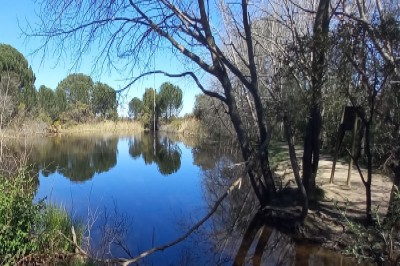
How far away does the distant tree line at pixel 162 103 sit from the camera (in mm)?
58438

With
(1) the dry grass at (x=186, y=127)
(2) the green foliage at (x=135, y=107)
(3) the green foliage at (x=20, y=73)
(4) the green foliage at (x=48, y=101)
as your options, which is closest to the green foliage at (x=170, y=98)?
(1) the dry grass at (x=186, y=127)

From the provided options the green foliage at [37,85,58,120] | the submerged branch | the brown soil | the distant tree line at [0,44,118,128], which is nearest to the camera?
the submerged branch

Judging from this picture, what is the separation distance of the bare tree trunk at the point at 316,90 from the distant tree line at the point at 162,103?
4829 centimetres

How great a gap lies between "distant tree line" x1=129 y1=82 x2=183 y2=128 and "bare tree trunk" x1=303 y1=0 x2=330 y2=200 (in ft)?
158

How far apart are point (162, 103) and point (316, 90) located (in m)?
53.1

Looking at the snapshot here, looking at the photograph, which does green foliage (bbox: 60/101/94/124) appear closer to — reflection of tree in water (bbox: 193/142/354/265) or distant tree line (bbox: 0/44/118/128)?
distant tree line (bbox: 0/44/118/128)

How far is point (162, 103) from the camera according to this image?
5891cm

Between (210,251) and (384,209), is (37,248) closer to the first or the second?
(210,251)

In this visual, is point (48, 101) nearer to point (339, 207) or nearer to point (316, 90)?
point (339, 207)

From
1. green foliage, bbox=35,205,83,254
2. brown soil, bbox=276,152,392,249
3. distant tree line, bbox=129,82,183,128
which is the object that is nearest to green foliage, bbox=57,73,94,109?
distant tree line, bbox=129,82,183,128

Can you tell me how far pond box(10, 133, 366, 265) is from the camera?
711cm

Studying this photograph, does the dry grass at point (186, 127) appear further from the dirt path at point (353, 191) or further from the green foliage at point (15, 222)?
the green foliage at point (15, 222)

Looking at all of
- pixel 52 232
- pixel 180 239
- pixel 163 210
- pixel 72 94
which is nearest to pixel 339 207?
pixel 180 239

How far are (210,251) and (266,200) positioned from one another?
7.91 feet
